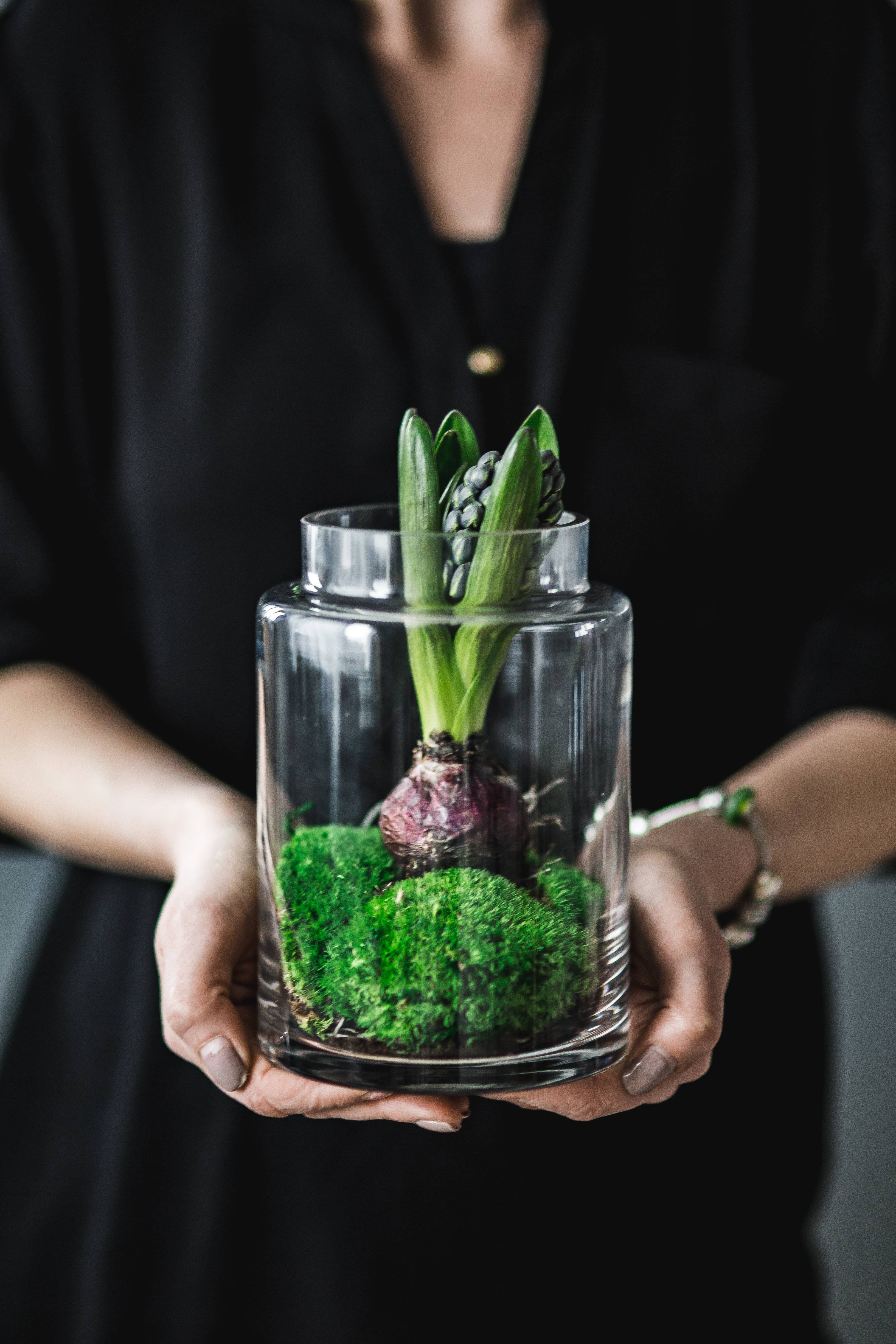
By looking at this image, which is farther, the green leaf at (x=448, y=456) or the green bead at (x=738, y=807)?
the green bead at (x=738, y=807)

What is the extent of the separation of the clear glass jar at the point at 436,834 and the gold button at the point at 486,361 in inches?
12.0

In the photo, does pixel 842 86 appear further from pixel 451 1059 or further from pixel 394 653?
pixel 451 1059

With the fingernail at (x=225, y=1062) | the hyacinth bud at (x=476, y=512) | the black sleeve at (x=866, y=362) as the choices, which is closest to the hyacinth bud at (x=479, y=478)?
the hyacinth bud at (x=476, y=512)

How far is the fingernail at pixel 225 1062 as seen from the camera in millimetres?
461

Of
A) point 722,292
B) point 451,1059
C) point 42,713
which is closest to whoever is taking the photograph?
point 451,1059

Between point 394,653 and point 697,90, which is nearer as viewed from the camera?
point 394,653

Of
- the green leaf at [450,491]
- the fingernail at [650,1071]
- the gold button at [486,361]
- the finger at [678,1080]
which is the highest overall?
the gold button at [486,361]

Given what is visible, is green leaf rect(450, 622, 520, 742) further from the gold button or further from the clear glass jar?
the gold button

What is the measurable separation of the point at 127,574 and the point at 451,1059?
1.67ft

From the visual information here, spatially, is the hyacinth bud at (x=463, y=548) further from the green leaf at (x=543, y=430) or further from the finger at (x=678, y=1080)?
the finger at (x=678, y=1080)

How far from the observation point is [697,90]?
0.84 m

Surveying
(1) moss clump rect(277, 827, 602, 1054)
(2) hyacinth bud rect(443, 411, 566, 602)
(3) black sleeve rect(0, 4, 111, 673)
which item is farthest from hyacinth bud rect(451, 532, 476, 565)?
(3) black sleeve rect(0, 4, 111, 673)

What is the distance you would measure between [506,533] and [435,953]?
0.15m

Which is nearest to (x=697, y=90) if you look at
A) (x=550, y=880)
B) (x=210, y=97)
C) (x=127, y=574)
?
(x=210, y=97)
